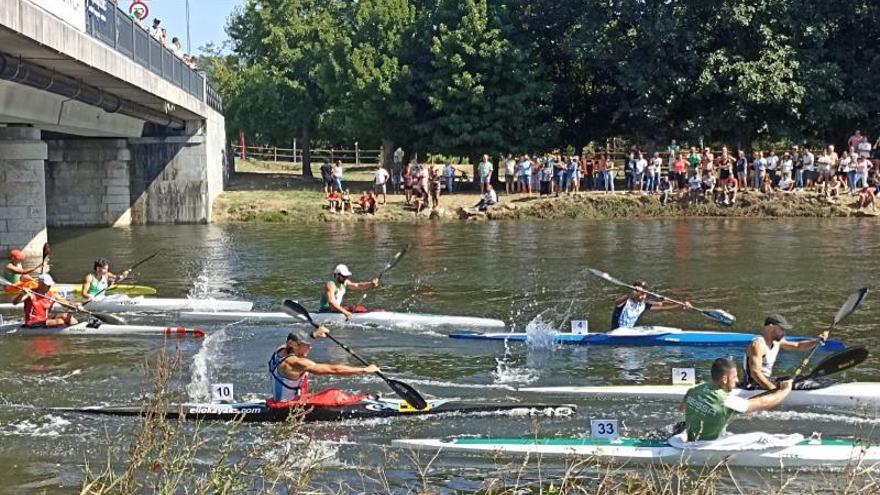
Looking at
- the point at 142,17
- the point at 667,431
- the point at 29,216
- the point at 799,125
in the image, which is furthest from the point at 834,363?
the point at 799,125

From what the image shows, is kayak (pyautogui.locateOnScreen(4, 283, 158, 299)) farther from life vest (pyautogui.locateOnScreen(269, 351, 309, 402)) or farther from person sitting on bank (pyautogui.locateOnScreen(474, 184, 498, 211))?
person sitting on bank (pyautogui.locateOnScreen(474, 184, 498, 211))

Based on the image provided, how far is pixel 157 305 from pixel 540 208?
20.3m

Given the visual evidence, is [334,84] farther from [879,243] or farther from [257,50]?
[879,243]

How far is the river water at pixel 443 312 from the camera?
1185 cm

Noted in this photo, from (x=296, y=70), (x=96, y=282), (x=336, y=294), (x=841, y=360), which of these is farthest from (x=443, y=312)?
(x=296, y=70)

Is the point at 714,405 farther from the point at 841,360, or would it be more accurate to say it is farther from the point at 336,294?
the point at 336,294

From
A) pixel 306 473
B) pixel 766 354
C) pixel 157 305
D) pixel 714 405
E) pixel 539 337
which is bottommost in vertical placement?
pixel 539 337

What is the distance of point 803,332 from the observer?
58.0 ft

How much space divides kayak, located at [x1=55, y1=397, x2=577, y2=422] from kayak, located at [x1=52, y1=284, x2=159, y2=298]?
8.51 metres

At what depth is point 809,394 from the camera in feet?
42.3

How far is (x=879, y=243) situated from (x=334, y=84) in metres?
24.3

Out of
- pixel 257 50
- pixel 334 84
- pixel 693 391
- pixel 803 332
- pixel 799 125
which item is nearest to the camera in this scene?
pixel 693 391

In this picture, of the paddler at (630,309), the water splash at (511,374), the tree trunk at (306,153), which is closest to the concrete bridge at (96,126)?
the tree trunk at (306,153)

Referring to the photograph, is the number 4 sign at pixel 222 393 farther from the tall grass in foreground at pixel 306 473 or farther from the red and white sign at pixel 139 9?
the red and white sign at pixel 139 9
